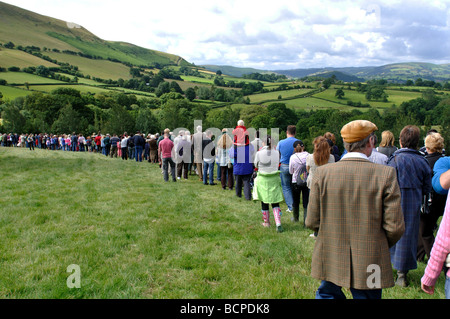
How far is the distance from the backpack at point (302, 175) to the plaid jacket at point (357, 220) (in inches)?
184

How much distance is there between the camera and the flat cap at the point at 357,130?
10.1 feet

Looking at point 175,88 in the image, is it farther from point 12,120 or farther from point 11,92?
point 12,120

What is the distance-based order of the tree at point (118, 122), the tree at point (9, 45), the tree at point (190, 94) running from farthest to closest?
1. the tree at point (9, 45)
2. the tree at point (190, 94)
3. the tree at point (118, 122)

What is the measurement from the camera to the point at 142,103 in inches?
4360

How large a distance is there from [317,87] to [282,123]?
4712 cm

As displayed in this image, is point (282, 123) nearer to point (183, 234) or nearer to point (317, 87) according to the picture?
point (317, 87)

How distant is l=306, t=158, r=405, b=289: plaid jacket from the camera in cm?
293

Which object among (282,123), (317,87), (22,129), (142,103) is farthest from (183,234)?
(317,87)

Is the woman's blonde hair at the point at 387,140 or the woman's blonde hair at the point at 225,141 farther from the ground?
the woman's blonde hair at the point at 387,140

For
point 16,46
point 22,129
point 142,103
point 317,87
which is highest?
point 16,46

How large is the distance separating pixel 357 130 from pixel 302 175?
490 centimetres
